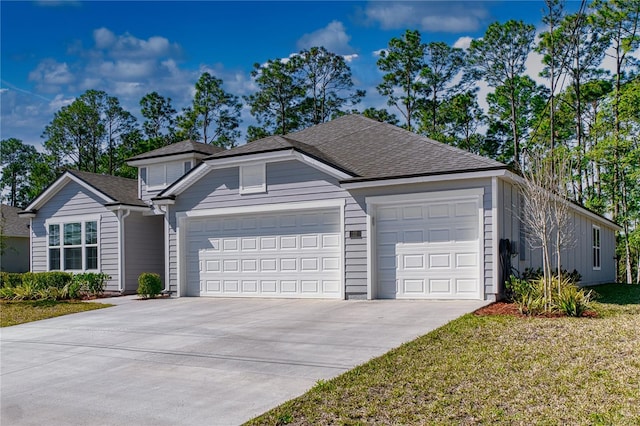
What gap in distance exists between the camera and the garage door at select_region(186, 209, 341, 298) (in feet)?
47.2

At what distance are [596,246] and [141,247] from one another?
1735cm

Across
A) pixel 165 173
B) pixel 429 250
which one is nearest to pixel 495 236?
pixel 429 250

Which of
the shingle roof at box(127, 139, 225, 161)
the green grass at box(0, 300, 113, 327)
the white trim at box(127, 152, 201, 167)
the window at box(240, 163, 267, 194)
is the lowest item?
the green grass at box(0, 300, 113, 327)

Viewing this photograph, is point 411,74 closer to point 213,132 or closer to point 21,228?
point 213,132

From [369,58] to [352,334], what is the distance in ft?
89.3

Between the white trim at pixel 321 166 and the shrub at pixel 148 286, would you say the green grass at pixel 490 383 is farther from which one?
the shrub at pixel 148 286

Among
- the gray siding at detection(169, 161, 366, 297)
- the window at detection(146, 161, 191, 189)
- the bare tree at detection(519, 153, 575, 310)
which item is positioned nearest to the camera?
the bare tree at detection(519, 153, 575, 310)

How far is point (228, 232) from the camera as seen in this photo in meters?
16.0

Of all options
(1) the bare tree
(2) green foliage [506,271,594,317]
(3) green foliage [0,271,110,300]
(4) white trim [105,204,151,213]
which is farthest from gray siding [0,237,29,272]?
(1) the bare tree

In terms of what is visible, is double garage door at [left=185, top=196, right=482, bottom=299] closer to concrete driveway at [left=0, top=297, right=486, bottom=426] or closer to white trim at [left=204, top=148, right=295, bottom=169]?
concrete driveway at [left=0, top=297, right=486, bottom=426]

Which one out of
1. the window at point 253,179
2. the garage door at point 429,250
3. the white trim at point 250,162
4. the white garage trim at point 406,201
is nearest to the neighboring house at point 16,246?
the white trim at point 250,162

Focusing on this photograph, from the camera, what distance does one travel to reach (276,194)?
49.1 ft

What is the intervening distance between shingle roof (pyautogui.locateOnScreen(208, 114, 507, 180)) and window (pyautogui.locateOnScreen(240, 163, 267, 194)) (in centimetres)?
49

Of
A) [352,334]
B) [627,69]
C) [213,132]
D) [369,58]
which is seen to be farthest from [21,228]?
[627,69]
